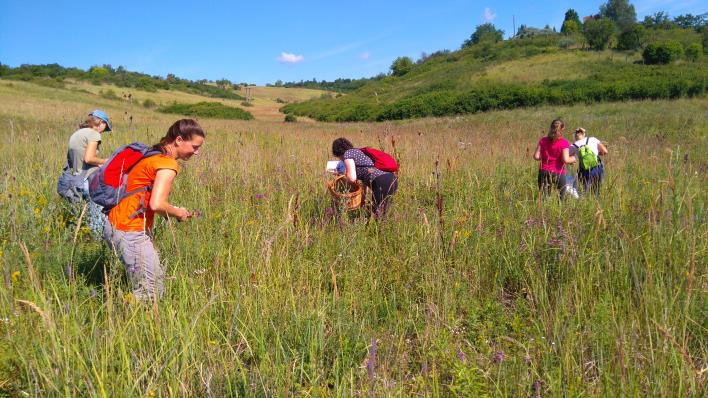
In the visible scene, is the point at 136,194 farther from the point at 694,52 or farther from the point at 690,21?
the point at 690,21

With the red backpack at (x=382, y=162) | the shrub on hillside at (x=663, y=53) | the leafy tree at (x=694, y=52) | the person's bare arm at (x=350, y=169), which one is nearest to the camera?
the person's bare arm at (x=350, y=169)

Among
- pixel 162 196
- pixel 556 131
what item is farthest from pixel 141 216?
pixel 556 131

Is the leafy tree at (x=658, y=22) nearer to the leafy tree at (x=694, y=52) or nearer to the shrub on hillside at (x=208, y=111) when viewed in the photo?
the leafy tree at (x=694, y=52)

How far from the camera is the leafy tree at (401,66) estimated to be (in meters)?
81.3

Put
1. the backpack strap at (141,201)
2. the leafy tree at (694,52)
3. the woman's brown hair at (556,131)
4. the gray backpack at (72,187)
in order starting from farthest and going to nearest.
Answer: the leafy tree at (694,52)
the woman's brown hair at (556,131)
the gray backpack at (72,187)
the backpack strap at (141,201)

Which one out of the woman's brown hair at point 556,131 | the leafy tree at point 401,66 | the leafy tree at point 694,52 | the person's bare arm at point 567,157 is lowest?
the person's bare arm at point 567,157

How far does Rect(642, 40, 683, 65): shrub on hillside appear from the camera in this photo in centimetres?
4056

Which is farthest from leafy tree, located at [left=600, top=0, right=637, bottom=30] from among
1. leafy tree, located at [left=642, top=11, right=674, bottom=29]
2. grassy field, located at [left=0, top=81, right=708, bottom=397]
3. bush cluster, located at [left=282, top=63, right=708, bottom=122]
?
grassy field, located at [left=0, top=81, right=708, bottom=397]

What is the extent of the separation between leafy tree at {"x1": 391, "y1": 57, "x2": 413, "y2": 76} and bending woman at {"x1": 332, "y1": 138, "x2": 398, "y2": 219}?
3101 inches

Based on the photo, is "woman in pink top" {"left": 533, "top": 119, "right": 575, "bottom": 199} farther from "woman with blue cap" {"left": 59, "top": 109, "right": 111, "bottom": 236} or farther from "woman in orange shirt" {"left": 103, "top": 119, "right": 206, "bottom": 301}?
"woman with blue cap" {"left": 59, "top": 109, "right": 111, "bottom": 236}

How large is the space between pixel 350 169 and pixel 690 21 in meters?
79.6

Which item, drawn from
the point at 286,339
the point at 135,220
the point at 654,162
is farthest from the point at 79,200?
the point at 654,162

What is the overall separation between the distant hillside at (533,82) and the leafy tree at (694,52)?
2.57 m

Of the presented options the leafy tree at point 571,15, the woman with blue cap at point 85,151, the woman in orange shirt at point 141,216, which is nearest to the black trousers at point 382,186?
the woman in orange shirt at point 141,216
